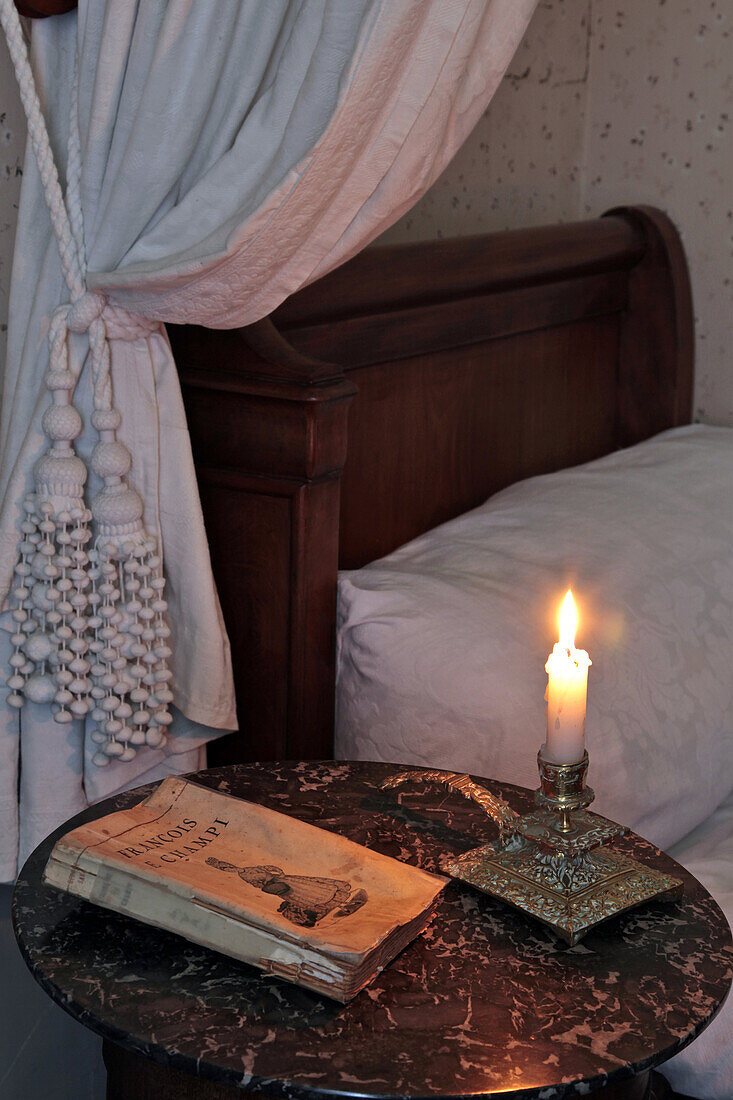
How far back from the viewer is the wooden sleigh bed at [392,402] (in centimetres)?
123

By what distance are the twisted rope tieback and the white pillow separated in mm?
253

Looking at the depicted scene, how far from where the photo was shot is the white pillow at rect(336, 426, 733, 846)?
125 centimetres

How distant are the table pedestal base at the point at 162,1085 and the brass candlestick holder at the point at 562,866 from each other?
4.5 inches

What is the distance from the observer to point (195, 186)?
1059 mm

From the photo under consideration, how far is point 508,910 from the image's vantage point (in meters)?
0.87

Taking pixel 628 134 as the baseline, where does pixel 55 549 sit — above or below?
below

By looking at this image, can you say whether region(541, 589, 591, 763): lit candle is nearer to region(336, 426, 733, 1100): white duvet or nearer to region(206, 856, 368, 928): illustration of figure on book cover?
region(206, 856, 368, 928): illustration of figure on book cover

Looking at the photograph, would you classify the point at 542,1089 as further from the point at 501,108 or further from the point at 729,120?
the point at 729,120

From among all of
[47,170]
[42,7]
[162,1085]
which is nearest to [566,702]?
[162,1085]

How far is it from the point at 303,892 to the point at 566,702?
0.22m

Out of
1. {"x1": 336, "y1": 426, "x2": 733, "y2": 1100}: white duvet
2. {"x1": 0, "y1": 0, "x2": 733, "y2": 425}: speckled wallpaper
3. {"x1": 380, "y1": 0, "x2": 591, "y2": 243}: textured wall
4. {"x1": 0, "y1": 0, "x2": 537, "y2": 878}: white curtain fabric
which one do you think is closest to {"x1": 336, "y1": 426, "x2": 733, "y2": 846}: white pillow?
{"x1": 336, "y1": 426, "x2": 733, "y2": 1100}: white duvet

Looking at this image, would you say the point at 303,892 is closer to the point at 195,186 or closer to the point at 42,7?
the point at 195,186

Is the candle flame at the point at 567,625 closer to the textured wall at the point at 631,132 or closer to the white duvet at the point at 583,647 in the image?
the white duvet at the point at 583,647

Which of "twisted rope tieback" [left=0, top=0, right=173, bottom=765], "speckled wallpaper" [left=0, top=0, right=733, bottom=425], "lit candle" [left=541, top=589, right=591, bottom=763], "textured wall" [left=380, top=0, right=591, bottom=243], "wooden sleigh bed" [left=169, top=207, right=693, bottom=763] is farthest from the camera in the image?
"speckled wallpaper" [left=0, top=0, right=733, bottom=425]
